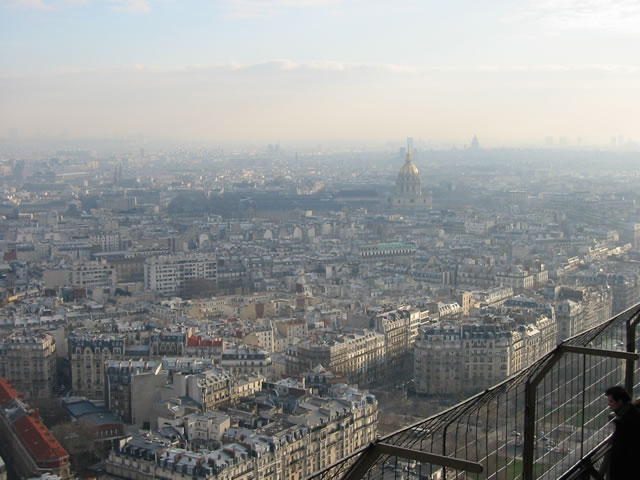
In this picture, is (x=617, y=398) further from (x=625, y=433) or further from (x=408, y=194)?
(x=408, y=194)

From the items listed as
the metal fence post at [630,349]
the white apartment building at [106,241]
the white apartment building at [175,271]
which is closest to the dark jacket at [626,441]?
the metal fence post at [630,349]

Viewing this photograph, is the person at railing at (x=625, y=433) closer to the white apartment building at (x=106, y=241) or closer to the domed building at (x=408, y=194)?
the white apartment building at (x=106, y=241)

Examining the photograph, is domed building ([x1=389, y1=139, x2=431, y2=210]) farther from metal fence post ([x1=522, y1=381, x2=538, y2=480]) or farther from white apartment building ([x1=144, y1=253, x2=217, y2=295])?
metal fence post ([x1=522, y1=381, x2=538, y2=480])

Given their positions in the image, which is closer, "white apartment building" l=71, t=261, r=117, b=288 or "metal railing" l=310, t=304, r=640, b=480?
"metal railing" l=310, t=304, r=640, b=480

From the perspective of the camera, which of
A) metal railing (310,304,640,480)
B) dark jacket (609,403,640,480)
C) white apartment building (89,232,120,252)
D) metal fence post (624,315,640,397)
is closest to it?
metal railing (310,304,640,480)

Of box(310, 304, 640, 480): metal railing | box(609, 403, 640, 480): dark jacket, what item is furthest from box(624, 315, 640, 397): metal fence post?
box(609, 403, 640, 480): dark jacket

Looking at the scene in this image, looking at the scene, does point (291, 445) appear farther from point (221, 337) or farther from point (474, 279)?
point (474, 279)

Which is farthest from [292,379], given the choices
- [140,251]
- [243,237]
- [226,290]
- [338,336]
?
[243,237]
